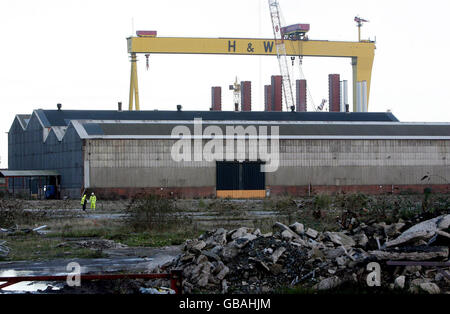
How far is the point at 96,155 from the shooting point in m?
54.3

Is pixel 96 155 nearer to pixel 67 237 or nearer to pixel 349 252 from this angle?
pixel 67 237

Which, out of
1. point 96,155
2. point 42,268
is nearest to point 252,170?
point 96,155

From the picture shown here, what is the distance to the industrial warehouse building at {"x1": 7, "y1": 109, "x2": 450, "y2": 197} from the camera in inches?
2149

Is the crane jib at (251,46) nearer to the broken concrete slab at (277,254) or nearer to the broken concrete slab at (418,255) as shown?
the broken concrete slab at (277,254)

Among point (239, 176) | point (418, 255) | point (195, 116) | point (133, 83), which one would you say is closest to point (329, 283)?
point (418, 255)

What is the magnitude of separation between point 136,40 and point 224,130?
96.8 ft

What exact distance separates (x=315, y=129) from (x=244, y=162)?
7129mm

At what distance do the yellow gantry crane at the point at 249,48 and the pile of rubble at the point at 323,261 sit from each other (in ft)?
220

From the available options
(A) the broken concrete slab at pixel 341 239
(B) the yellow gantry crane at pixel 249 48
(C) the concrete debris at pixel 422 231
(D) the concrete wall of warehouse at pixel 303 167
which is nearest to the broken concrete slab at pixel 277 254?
(A) the broken concrete slab at pixel 341 239

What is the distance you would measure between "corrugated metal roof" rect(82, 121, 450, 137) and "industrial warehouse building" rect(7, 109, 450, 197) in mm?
78

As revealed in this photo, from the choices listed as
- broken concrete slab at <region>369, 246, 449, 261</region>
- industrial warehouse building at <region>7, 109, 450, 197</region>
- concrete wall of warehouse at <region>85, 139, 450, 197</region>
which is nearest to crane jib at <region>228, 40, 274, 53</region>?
industrial warehouse building at <region>7, 109, 450, 197</region>

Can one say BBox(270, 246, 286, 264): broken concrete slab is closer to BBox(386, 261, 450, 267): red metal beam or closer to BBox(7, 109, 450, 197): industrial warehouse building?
BBox(386, 261, 450, 267): red metal beam

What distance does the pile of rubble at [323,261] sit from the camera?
14648 millimetres

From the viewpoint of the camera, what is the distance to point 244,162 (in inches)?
2232
